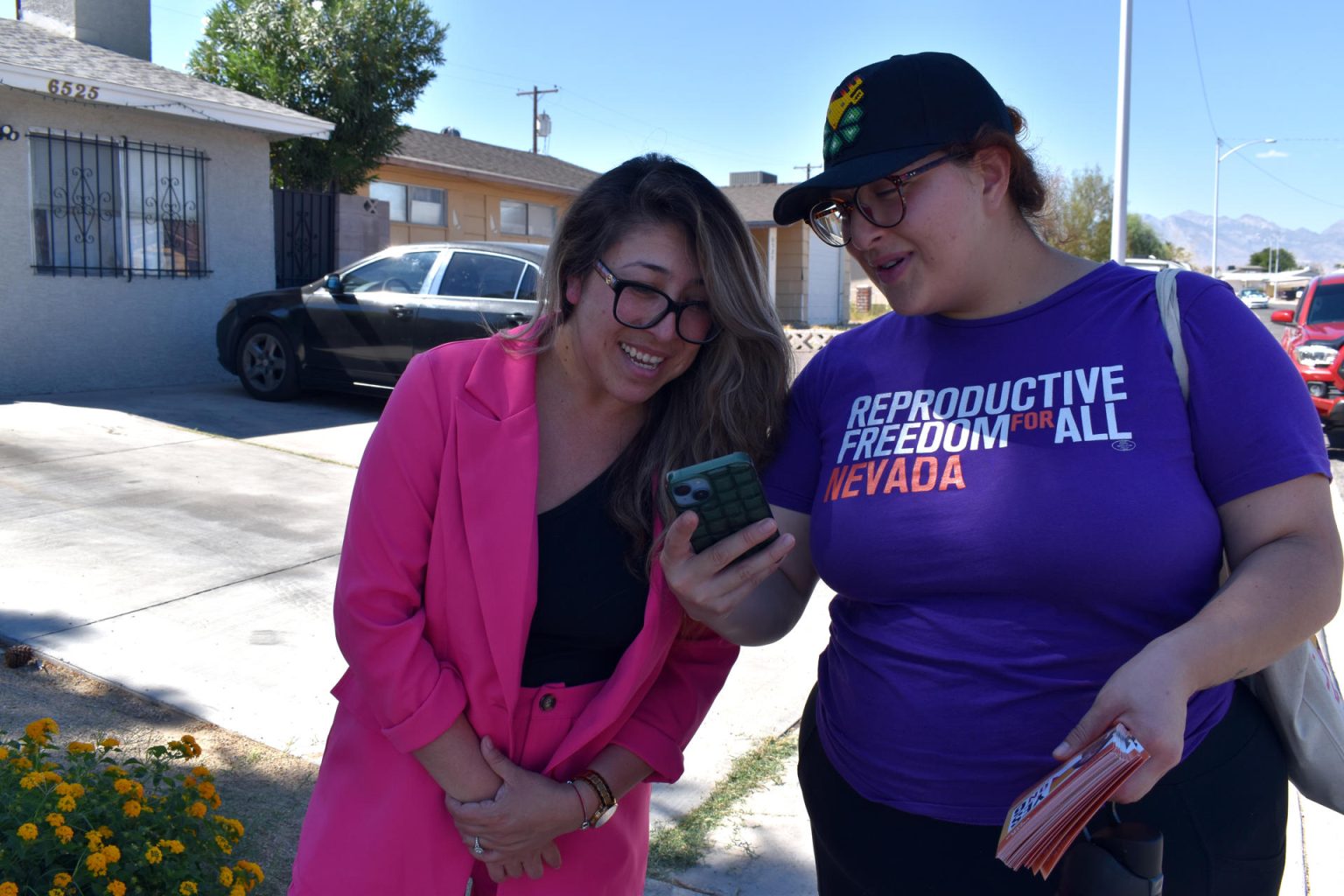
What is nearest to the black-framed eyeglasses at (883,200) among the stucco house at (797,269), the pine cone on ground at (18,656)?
the pine cone on ground at (18,656)

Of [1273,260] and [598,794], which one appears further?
[1273,260]

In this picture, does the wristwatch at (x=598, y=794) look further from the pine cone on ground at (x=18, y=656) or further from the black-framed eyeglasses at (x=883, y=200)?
the pine cone on ground at (x=18, y=656)

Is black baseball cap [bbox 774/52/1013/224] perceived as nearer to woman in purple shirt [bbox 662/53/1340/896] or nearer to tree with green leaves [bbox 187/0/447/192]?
woman in purple shirt [bbox 662/53/1340/896]

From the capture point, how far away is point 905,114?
68.0 inches

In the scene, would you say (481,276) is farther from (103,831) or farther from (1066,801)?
(1066,801)

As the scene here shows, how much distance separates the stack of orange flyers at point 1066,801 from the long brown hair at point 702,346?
0.75 metres

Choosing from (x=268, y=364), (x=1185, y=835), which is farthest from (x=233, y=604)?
(x=268, y=364)

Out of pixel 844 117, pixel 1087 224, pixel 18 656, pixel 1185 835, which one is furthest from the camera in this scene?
pixel 1087 224

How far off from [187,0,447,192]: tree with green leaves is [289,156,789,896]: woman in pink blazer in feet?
44.4

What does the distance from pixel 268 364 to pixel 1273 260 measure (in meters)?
132

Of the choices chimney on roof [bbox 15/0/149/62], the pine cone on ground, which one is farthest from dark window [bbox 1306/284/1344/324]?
chimney on roof [bbox 15/0/149/62]

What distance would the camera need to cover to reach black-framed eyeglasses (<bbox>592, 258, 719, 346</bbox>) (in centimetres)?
192

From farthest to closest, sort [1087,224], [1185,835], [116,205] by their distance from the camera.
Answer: [1087,224]
[116,205]
[1185,835]

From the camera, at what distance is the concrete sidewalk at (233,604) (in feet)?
11.6
